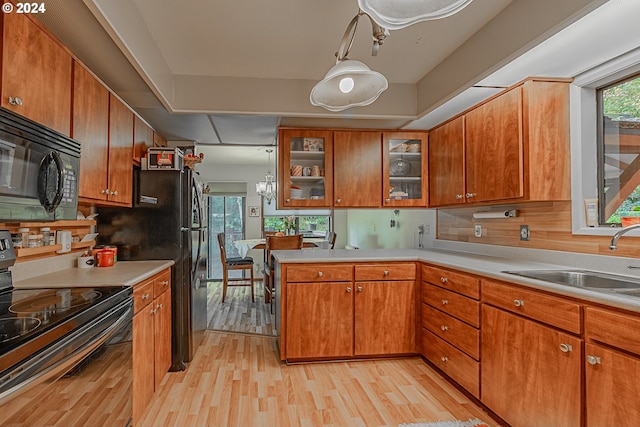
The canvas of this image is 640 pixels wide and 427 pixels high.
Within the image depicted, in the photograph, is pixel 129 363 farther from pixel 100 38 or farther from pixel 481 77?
pixel 481 77

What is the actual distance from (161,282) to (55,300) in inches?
41.5

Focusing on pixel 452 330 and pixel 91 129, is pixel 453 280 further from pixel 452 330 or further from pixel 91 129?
pixel 91 129

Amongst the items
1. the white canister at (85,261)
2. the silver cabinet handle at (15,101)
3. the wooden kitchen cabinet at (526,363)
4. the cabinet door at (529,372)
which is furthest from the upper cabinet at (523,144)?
the white canister at (85,261)

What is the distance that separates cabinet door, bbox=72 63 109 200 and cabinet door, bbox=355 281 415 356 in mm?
2033

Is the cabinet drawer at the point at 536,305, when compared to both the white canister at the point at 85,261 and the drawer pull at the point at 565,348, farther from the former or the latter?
the white canister at the point at 85,261

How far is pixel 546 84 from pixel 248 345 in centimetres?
321

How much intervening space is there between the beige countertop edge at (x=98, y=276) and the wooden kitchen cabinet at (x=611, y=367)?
220 cm

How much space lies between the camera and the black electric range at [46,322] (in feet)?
3.27

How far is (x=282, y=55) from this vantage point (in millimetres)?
2732

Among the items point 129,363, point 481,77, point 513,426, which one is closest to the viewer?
point 129,363

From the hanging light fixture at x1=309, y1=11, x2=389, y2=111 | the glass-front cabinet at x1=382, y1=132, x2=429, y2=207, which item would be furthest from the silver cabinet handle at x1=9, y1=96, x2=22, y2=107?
the glass-front cabinet at x1=382, y1=132, x2=429, y2=207

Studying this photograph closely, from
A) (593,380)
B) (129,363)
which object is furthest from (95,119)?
(593,380)

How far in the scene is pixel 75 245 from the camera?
2539 millimetres

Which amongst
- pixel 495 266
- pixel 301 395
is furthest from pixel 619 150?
pixel 301 395
